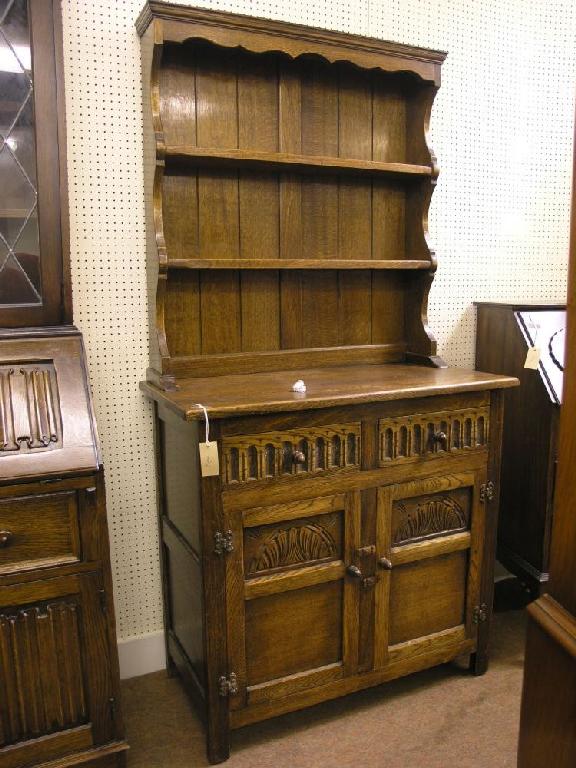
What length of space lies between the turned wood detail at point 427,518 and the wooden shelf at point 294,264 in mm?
846

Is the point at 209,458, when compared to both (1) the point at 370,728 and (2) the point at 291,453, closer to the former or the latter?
(2) the point at 291,453

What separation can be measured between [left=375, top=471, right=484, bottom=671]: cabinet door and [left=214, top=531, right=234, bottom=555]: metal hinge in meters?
0.51

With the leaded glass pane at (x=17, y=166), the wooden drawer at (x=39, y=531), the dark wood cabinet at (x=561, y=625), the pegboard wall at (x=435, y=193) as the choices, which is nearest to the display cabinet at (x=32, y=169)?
the leaded glass pane at (x=17, y=166)

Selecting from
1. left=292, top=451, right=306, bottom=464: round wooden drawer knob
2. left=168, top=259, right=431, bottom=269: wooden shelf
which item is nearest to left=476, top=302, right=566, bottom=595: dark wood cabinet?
left=168, top=259, right=431, bottom=269: wooden shelf

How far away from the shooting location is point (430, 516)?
2.20 meters

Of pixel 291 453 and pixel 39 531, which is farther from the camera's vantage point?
pixel 291 453

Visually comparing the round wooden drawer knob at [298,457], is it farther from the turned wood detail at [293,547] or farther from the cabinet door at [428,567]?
the cabinet door at [428,567]

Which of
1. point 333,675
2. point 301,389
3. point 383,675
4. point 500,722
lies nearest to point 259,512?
point 301,389

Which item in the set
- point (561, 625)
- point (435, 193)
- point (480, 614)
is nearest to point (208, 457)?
point (561, 625)

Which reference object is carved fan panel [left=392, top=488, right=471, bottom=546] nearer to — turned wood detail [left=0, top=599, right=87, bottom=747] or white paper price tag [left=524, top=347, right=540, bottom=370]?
white paper price tag [left=524, top=347, right=540, bottom=370]

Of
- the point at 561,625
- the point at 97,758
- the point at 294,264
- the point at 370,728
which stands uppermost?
the point at 294,264

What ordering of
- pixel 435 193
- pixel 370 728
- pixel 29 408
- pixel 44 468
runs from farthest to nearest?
pixel 435 193, pixel 370 728, pixel 29 408, pixel 44 468

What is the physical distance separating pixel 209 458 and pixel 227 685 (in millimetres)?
704

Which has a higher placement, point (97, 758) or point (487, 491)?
point (487, 491)
